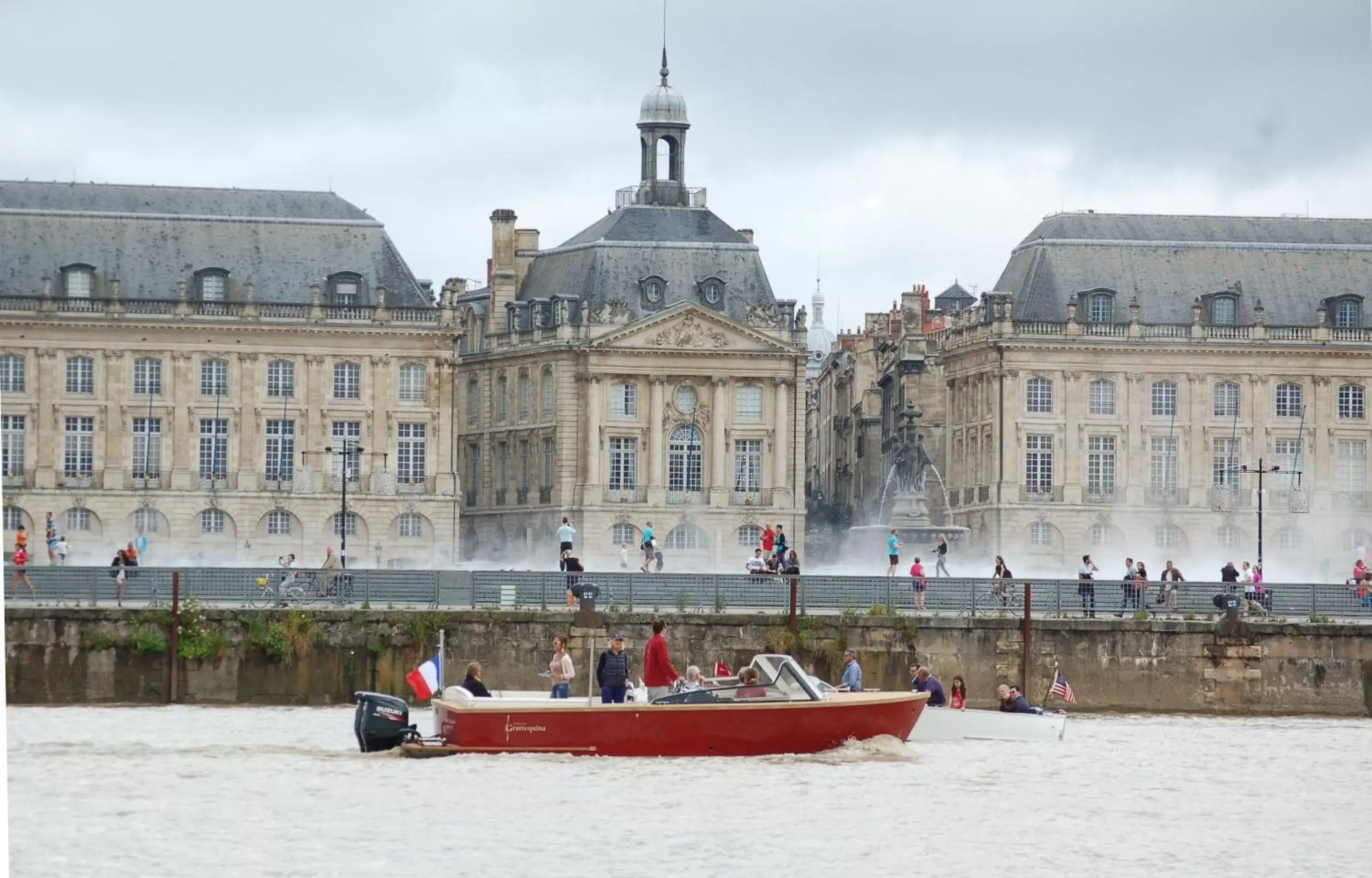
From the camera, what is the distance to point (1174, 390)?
358 ft

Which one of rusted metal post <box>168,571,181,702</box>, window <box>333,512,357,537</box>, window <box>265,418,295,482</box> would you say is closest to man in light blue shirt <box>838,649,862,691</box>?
rusted metal post <box>168,571,181,702</box>

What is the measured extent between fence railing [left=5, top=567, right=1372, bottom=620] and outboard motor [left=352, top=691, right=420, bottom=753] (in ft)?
37.0

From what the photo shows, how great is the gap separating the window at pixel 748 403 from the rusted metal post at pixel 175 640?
53.1m

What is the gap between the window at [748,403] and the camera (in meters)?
110

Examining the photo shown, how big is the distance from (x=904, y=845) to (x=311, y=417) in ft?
222

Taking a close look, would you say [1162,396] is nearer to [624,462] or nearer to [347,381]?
[624,462]

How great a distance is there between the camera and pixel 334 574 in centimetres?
6062

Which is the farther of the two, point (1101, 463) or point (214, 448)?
point (1101, 463)

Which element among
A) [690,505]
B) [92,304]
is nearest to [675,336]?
[690,505]

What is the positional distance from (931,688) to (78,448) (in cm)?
5724

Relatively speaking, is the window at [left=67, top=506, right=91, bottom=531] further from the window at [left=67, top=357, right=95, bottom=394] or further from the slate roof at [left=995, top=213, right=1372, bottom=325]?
the slate roof at [left=995, top=213, right=1372, bottom=325]

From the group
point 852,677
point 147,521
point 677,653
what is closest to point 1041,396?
point 147,521

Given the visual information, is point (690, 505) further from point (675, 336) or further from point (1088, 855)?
point (1088, 855)

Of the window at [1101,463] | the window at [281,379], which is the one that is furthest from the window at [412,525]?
the window at [1101,463]
